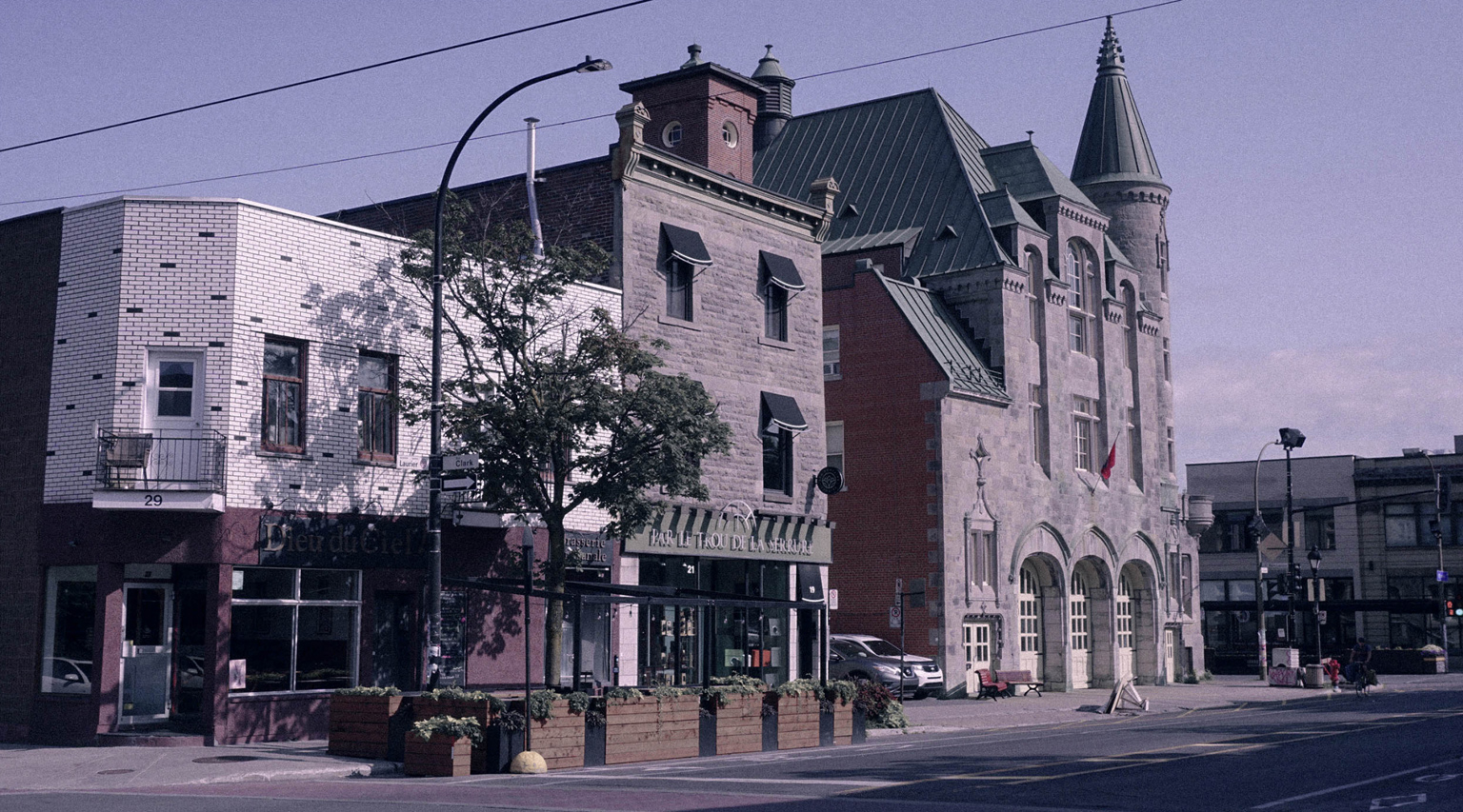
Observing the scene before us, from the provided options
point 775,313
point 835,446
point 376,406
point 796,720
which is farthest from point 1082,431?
point 376,406

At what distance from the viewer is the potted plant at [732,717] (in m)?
24.5

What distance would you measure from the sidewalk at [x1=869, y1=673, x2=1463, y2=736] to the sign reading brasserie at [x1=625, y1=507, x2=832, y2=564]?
15.9 ft

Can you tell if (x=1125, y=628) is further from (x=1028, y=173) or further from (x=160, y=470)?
(x=160, y=470)

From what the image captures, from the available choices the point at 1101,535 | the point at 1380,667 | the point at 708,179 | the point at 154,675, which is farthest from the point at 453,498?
the point at 1380,667

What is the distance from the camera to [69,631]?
24797mm

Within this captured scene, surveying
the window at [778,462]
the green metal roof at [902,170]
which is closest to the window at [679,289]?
the window at [778,462]

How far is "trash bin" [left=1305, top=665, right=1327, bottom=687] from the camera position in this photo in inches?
1988

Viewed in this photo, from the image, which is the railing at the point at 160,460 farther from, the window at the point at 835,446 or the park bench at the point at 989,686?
the window at the point at 835,446

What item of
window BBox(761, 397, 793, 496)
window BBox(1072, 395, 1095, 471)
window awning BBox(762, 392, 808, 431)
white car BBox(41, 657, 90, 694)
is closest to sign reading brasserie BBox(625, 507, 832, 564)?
window BBox(761, 397, 793, 496)

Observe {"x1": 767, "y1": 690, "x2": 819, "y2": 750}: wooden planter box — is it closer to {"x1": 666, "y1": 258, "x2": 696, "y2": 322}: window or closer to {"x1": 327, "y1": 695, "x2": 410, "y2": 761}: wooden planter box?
{"x1": 327, "y1": 695, "x2": 410, "y2": 761}: wooden planter box

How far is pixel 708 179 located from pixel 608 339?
9.29 m

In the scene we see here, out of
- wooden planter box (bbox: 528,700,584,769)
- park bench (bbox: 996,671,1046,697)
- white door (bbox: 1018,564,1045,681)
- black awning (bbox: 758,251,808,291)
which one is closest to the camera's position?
wooden planter box (bbox: 528,700,584,769)

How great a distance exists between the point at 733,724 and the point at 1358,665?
3016 cm

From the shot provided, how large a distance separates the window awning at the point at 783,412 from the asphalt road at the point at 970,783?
11.4 meters
